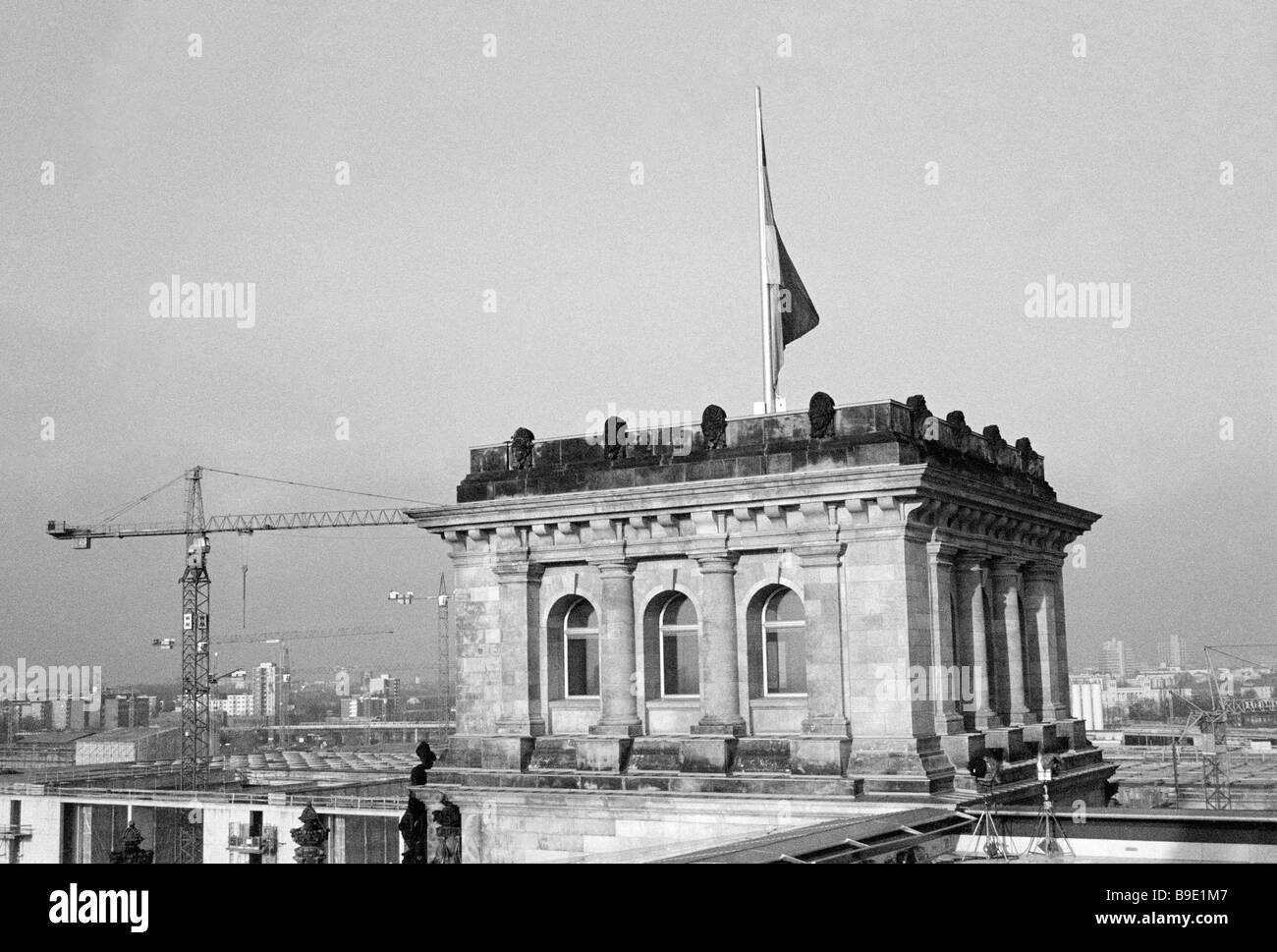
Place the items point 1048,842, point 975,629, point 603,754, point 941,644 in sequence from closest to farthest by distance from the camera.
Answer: point 1048,842 → point 941,644 → point 603,754 → point 975,629

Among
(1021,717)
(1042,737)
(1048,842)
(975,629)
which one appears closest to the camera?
(1048,842)

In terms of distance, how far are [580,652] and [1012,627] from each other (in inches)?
470

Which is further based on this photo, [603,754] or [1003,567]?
[1003,567]

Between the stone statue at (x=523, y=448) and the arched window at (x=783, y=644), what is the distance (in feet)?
25.0

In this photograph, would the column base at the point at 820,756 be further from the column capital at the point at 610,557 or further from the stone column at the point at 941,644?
the column capital at the point at 610,557

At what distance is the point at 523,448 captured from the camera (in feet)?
125

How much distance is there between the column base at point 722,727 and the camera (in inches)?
1346

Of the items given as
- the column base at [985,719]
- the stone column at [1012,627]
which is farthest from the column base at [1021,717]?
the column base at [985,719]

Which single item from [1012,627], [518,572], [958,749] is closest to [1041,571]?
[1012,627]

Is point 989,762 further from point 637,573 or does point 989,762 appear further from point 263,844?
point 263,844

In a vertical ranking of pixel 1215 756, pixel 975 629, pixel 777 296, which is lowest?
pixel 1215 756

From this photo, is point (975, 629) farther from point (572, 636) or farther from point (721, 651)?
point (572, 636)

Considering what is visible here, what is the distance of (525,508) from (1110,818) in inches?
617
